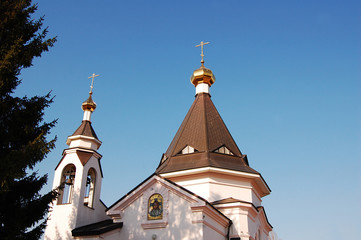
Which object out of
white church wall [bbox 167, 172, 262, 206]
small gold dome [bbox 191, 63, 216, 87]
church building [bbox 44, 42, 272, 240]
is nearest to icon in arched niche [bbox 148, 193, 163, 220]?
church building [bbox 44, 42, 272, 240]

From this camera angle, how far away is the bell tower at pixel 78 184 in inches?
525

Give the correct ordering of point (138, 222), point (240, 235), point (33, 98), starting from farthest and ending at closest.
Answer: point (240, 235) → point (138, 222) → point (33, 98)

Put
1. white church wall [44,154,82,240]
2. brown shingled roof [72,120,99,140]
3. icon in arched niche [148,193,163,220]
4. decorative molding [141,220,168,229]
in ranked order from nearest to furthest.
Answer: decorative molding [141,220,168,229] < icon in arched niche [148,193,163,220] < white church wall [44,154,82,240] < brown shingled roof [72,120,99,140]

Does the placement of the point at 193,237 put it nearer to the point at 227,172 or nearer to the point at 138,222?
the point at 138,222

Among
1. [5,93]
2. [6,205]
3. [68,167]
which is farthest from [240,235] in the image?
[5,93]

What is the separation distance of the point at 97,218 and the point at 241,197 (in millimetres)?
6070

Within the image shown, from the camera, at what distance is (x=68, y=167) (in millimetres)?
14797

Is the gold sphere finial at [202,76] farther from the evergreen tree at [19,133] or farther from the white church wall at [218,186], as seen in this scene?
the evergreen tree at [19,133]

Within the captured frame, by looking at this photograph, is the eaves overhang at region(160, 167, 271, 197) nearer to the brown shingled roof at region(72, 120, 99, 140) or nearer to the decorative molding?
the decorative molding

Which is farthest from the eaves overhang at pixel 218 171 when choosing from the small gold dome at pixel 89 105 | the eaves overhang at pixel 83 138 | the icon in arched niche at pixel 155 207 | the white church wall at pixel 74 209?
the small gold dome at pixel 89 105

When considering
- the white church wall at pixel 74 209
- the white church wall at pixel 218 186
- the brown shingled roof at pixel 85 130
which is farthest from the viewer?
the brown shingled roof at pixel 85 130

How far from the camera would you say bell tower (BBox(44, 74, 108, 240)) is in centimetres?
1334

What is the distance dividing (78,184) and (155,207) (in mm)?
3679

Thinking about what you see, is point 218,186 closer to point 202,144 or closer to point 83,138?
point 202,144
